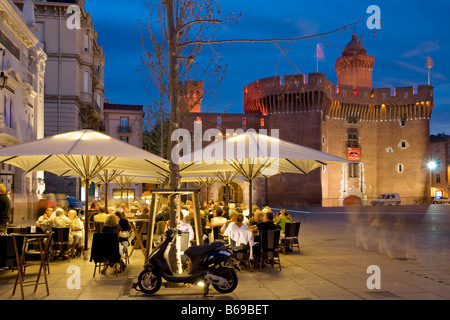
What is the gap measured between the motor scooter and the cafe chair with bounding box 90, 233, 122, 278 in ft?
4.98

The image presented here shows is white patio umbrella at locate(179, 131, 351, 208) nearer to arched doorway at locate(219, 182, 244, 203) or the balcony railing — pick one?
arched doorway at locate(219, 182, 244, 203)

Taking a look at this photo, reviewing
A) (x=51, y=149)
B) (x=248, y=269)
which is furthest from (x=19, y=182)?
(x=248, y=269)

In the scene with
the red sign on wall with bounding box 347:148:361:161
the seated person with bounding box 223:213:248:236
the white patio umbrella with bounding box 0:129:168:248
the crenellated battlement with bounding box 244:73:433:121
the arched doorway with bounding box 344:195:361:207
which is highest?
the crenellated battlement with bounding box 244:73:433:121

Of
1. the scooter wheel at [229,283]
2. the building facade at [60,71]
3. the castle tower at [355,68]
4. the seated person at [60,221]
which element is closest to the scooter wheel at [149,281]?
the scooter wheel at [229,283]

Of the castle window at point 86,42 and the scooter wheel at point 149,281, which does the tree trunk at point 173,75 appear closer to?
the scooter wheel at point 149,281

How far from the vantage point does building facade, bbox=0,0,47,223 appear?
809 inches

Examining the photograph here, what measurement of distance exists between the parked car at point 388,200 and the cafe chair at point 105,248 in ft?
158

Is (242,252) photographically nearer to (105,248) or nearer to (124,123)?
(105,248)

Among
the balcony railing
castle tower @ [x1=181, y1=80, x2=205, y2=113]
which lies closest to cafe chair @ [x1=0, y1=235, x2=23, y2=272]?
castle tower @ [x1=181, y1=80, x2=205, y2=113]

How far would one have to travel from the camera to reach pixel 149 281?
7391 mm

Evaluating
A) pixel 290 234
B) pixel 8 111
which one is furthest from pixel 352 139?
pixel 290 234

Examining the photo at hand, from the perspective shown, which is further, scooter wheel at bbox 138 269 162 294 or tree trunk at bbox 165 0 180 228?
tree trunk at bbox 165 0 180 228
